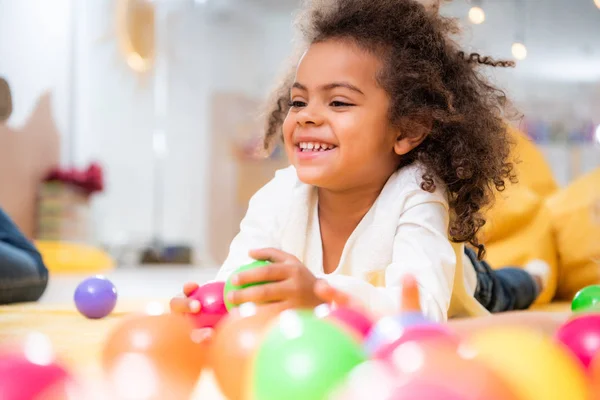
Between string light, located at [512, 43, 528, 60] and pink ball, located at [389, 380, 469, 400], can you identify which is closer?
pink ball, located at [389, 380, 469, 400]

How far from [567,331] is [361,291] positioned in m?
0.37

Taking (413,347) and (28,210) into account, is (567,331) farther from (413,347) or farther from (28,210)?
(28,210)

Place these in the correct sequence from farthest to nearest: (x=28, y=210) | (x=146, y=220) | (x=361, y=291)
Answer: (x=146, y=220) → (x=28, y=210) → (x=361, y=291)

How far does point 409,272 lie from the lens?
3.69ft

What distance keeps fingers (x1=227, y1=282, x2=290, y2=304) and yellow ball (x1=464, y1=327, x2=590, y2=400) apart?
15.6 inches

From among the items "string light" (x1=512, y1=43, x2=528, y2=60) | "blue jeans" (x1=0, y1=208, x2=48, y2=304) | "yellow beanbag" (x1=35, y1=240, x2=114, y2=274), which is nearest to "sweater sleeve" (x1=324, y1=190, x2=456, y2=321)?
"blue jeans" (x1=0, y1=208, x2=48, y2=304)

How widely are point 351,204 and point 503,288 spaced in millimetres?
552

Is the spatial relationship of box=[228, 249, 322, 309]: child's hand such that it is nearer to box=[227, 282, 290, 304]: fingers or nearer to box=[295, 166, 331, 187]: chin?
box=[227, 282, 290, 304]: fingers

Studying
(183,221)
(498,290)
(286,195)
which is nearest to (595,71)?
(183,221)

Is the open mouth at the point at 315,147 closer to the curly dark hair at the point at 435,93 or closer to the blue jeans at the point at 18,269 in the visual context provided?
the curly dark hair at the point at 435,93

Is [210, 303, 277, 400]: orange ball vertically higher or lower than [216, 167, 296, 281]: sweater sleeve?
higher

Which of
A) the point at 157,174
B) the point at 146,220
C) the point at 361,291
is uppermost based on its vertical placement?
the point at 361,291

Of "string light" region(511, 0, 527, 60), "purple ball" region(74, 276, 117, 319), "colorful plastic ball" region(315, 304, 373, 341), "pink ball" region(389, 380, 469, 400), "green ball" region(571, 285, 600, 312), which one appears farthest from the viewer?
"string light" region(511, 0, 527, 60)

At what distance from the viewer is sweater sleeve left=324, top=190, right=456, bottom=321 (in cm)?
108
